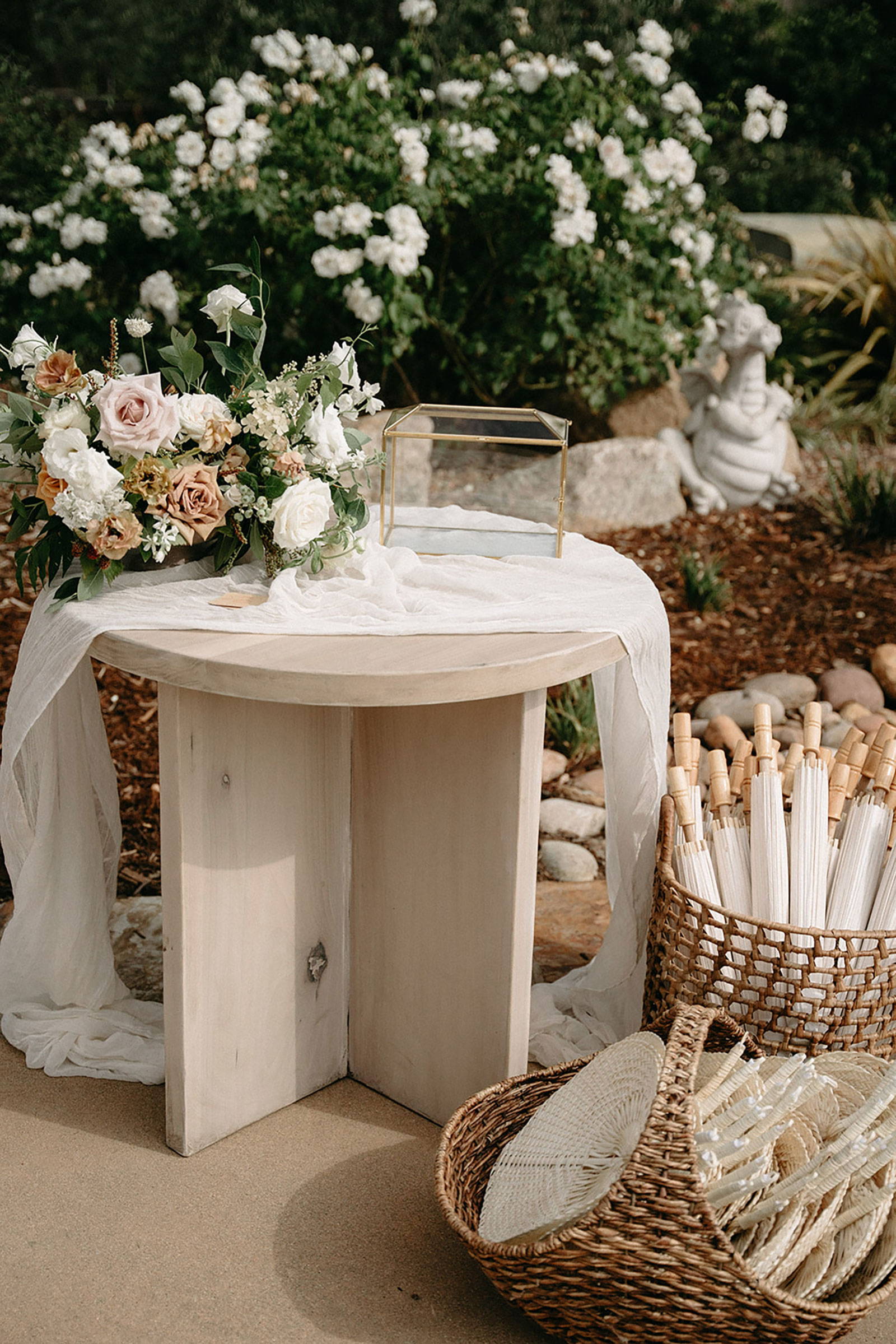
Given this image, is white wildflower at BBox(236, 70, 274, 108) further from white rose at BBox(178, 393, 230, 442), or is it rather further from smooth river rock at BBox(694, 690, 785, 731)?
white rose at BBox(178, 393, 230, 442)

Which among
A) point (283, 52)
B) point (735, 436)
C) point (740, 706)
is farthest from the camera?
point (735, 436)

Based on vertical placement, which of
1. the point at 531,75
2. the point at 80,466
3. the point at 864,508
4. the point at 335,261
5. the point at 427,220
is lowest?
the point at 864,508

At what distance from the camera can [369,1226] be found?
1891mm

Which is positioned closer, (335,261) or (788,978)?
(788,978)

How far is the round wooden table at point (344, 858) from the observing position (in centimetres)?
176

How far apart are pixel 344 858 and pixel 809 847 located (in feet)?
2.59

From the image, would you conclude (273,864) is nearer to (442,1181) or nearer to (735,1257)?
(442,1181)

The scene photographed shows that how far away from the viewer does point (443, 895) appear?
2.08m

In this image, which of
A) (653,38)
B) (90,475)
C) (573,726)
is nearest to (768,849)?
(90,475)

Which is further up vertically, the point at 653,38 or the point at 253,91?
the point at 653,38

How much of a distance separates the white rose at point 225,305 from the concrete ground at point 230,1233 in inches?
52.1

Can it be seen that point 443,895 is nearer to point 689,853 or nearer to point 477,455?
point 689,853

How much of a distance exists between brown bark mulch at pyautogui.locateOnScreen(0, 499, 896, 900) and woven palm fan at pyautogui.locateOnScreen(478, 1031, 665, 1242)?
1.34 metres

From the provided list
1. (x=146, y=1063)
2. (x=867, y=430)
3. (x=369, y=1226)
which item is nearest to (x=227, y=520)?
(x=146, y=1063)
